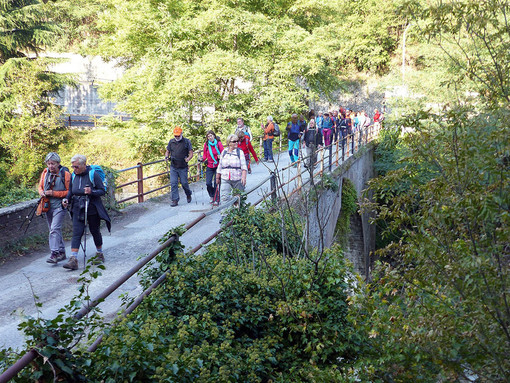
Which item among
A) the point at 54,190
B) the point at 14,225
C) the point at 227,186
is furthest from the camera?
the point at 227,186

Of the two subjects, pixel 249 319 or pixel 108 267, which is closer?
pixel 249 319

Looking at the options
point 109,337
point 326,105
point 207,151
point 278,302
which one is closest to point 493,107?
point 278,302

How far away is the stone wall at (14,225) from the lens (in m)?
8.61

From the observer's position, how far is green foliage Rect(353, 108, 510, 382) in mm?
3566

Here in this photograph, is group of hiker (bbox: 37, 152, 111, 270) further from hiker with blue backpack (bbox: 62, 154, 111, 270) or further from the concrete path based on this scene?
the concrete path

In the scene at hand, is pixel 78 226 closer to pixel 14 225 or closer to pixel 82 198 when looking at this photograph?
pixel 82 198

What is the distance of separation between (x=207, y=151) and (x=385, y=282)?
6739 mm

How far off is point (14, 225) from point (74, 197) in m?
2.06

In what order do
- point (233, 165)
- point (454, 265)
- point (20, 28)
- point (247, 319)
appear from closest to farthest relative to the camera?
point (454, 265), point (247, 319), point (233, 165), point (20, 28)

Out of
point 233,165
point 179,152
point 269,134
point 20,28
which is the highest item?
point 20,28

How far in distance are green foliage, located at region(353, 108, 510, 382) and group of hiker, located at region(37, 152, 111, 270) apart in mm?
4481

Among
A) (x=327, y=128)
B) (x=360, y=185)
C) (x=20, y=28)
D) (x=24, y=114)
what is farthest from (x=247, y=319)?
(x=20, y=28)

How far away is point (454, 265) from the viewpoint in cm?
372

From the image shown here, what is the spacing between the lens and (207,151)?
11039 millimetres
